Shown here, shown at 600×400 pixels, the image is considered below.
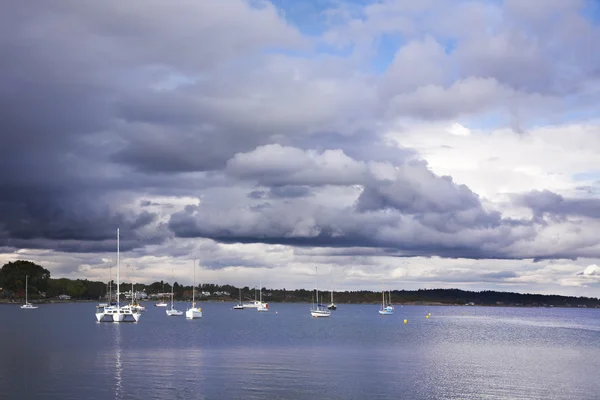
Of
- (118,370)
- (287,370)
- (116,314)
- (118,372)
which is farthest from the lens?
(116,314)

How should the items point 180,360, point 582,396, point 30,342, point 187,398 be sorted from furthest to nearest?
1. point 30,342
2. point 180,360
3. point 582,396
4. point 187,398

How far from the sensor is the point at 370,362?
288 feet

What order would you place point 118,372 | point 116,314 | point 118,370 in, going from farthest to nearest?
point 116,314
point 118,370
point 118,372

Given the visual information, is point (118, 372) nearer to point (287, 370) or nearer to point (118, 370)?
point (118, 370)

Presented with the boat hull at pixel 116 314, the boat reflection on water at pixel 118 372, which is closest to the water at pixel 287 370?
the boat reflection on water at pixel 118 372

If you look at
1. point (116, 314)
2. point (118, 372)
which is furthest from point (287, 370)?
point (116, 314)

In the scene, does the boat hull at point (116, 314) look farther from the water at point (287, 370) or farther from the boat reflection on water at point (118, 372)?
the boat reflection on water at point (118, 372)

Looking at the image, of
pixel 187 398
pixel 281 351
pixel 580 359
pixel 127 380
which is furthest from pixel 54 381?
pixel 580 359

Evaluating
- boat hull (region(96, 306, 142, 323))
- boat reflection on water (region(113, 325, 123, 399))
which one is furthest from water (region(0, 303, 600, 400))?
boat hull (region(96, 306, 142, 323))

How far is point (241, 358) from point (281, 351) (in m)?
13.3

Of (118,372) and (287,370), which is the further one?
(287,370)

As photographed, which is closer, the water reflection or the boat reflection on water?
the boat reflection on water

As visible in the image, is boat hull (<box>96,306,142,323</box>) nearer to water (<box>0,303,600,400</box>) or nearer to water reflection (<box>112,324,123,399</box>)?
water (<box>0,303,600,400</box>)

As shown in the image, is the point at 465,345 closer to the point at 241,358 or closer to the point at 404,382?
the point at 241,358
